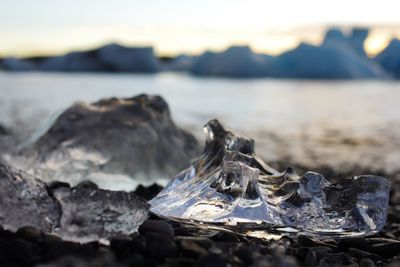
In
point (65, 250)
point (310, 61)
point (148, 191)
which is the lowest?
point (148, 191)

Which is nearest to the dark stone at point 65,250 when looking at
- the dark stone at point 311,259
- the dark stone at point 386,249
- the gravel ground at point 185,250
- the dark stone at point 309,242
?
the gravel ground at point 185,250

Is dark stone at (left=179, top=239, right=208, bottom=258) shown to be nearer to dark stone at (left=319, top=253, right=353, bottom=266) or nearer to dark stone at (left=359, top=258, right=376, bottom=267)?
dark stone at (left=319, top=253, right=353, bottom=266)

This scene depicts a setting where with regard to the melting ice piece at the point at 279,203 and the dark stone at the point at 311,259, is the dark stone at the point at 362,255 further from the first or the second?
the dark stone at the point at 311,259

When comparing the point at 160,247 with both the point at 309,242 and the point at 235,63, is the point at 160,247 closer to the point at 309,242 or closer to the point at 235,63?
the point at 309,242

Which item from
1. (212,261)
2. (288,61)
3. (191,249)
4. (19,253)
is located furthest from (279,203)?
(288,61)

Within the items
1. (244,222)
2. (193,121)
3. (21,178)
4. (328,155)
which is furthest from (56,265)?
(193,121)

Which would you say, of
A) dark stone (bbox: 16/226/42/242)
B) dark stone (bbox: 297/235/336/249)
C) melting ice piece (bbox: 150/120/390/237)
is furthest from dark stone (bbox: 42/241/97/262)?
dark stone (bbox: 297/235/336/249)
